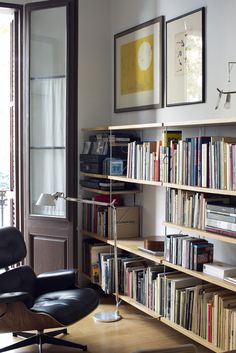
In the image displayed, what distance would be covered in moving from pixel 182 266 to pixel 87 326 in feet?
3.24

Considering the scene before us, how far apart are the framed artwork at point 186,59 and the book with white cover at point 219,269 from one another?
1170 mm

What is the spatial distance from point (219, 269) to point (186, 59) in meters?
1.59

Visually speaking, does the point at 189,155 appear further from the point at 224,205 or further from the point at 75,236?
the point at 75,236

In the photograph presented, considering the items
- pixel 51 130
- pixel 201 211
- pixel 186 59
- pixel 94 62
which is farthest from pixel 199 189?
pixel 94 62

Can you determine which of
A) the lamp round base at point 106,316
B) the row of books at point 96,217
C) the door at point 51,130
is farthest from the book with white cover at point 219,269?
the door at point 51,130

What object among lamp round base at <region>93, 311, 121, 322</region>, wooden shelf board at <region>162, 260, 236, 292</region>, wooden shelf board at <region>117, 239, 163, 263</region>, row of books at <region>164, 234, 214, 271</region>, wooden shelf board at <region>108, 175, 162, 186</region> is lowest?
lamp round base at <region>93, 311, 121, 322</region>

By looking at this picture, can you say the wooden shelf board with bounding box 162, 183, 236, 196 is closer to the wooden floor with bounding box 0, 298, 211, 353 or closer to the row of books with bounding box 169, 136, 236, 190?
the row of books with bounding box 169, 136, 236, 190

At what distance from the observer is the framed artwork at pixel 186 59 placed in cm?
381

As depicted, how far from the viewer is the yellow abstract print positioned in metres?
4.46

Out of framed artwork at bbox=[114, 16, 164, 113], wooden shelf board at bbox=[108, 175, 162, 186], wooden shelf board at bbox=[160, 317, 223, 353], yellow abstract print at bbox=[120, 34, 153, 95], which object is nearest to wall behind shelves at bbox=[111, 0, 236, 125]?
framed artwork at bbox=[114, 16, 164, 113]

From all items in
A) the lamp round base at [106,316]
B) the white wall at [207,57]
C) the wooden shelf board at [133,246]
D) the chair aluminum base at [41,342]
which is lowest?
the lamp round base at [106,316]

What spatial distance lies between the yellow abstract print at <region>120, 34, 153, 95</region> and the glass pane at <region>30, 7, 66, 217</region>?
54cm

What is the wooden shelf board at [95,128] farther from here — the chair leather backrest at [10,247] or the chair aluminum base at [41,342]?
the chair aluminum base at [41,342]

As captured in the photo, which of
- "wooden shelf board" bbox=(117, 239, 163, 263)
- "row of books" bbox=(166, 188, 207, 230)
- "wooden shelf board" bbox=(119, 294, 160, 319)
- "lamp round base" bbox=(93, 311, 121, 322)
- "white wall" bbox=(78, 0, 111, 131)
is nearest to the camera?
"row of books" bbox=(166, 188, 207, 230)
